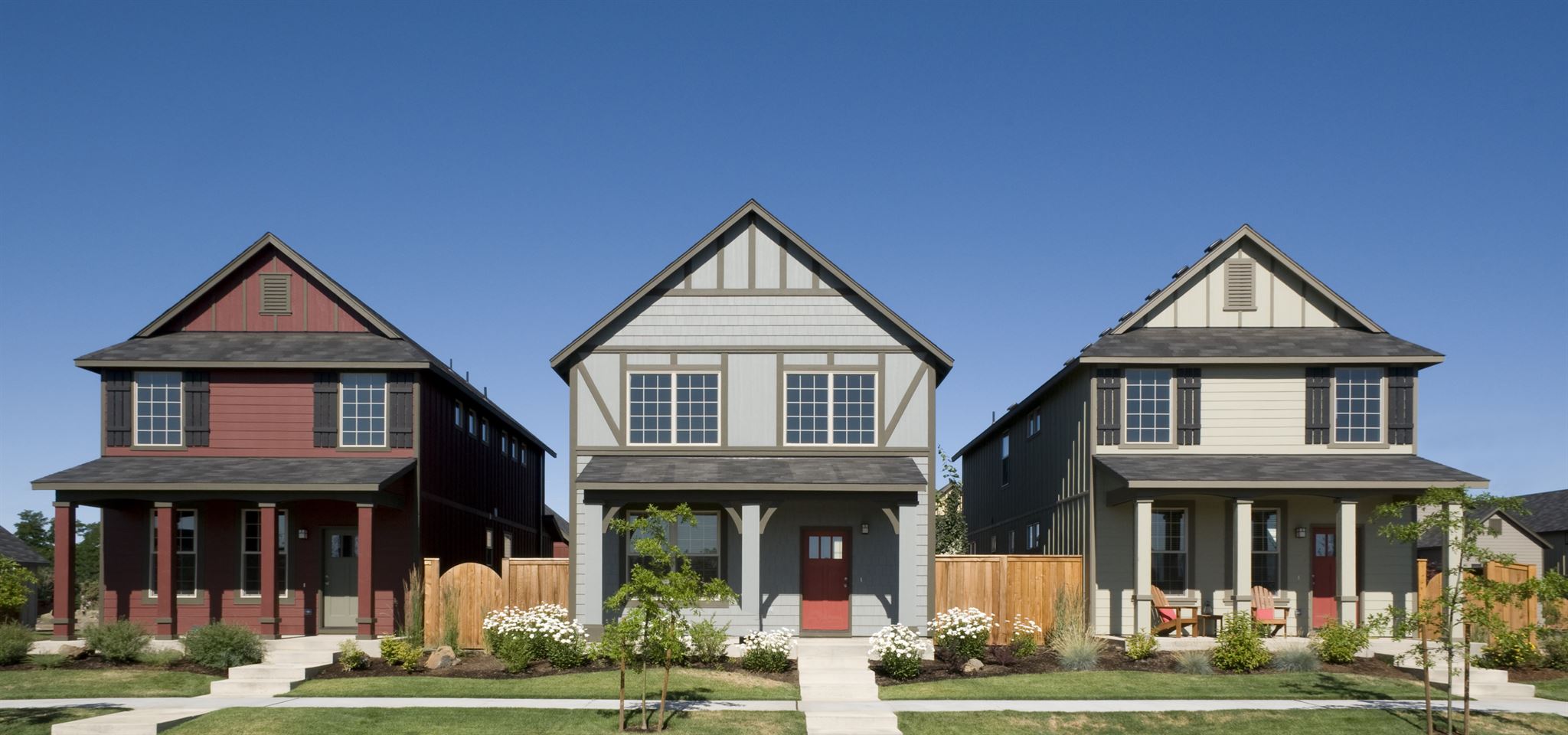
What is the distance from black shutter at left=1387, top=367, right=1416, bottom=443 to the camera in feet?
86.0

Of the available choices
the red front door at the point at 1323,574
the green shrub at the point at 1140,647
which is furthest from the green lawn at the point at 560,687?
the red front door at the point at 1323,574

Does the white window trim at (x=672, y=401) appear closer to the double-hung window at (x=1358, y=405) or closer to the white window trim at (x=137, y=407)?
the white window trim at (x=137, y=407)

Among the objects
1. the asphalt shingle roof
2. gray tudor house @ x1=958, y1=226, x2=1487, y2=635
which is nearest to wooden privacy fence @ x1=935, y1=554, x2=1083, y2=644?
gray tudor house @ x1=958, y1=226, x2=1487, y2=635

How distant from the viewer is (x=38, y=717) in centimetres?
1745

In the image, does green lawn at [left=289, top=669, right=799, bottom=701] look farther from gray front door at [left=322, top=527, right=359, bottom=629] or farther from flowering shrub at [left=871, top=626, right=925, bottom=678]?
gray front door at [left=322, top=527, right=359, bottom=629]

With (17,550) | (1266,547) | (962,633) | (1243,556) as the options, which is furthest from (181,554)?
(1266,547)

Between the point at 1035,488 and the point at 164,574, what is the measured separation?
65.8 feet

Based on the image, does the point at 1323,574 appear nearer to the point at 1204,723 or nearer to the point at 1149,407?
the point at 1149,407

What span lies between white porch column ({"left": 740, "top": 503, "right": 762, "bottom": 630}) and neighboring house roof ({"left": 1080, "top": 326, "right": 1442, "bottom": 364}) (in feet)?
24.9

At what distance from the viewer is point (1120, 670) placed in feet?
69.1

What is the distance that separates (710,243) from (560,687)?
9.93m

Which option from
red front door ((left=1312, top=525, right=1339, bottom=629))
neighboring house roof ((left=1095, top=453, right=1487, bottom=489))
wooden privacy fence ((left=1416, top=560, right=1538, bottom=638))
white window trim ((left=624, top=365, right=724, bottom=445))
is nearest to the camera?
wooden privacy fence ((left=1416, top=560, right=1538, bottom=638))

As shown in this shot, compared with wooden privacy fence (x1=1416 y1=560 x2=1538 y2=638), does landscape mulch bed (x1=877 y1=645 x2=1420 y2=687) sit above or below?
below

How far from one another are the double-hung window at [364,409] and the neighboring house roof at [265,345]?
1.76 feet
